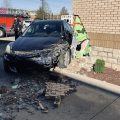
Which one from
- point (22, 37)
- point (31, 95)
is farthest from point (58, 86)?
point (22, 37)

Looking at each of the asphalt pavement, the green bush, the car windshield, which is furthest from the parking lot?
the car windshield

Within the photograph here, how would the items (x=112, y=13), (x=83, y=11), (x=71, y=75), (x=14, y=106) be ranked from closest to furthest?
(x=14, y=106) < (x=71, y=75) < (x=112, y=13) < (x=83, y=11)

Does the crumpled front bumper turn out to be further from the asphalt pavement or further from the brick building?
the brick building

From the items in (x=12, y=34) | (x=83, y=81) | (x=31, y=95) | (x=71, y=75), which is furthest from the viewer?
(x=12, y=34)

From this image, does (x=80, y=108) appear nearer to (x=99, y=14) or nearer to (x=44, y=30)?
(x=44, y=30)

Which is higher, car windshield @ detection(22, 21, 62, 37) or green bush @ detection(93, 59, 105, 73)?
car windshield @ detection(22, 21, 62, 37)

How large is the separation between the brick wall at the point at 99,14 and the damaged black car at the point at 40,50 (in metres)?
0.99

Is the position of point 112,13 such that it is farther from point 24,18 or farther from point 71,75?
point 24,18

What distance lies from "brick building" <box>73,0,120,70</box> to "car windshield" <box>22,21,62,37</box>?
1151 mm

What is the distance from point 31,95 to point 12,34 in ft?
59.6

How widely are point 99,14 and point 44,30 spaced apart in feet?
6.49

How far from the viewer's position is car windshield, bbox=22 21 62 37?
9664mm

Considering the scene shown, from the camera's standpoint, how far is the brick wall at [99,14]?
9.35 m

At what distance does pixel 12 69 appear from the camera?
878cm
